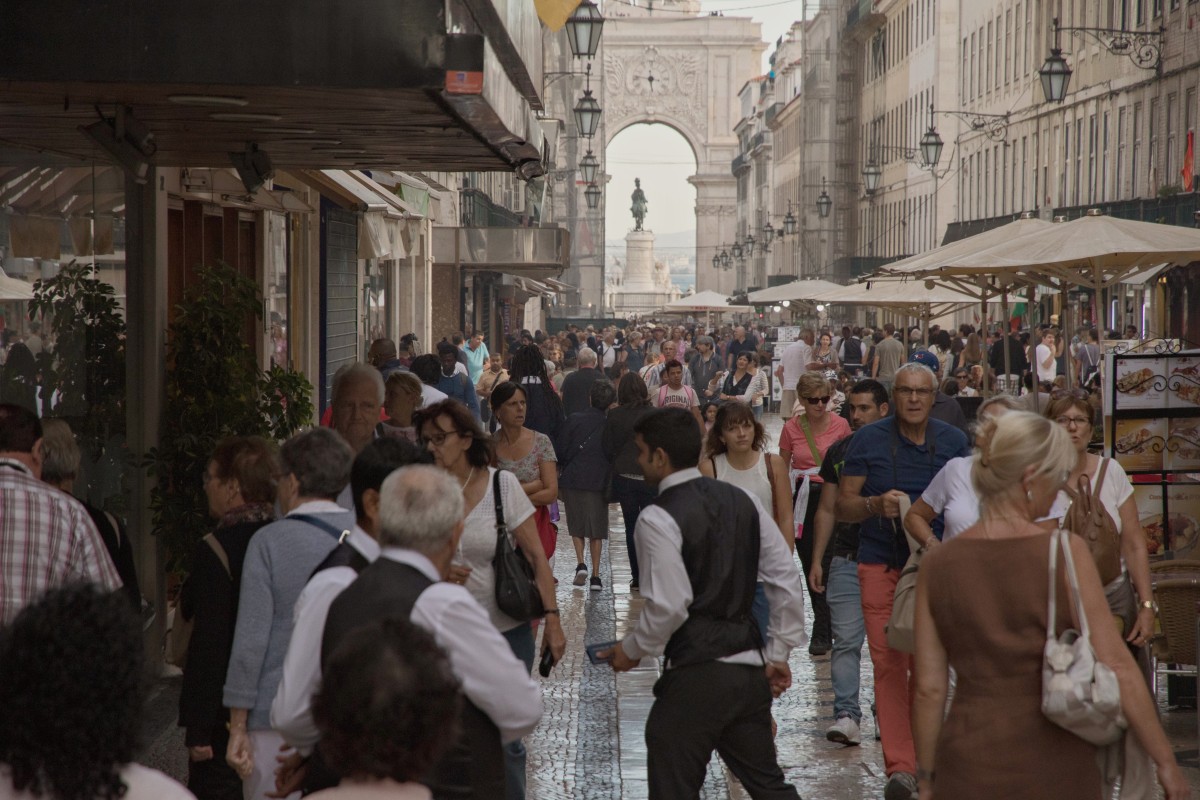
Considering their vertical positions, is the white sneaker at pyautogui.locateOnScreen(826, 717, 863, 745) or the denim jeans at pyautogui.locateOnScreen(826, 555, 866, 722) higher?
the denim jeans at pyautogui.locateOnScreen(826, 555, 866, 722)

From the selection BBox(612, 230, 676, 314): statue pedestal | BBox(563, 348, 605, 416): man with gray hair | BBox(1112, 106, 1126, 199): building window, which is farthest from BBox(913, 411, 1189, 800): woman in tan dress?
BBox(612, 230, 676, 314): statue pedestal

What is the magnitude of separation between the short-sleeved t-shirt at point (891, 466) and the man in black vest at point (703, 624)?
2003 mm

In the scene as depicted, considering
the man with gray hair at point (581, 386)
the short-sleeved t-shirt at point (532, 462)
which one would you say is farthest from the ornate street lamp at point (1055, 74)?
the short-sleeved t-shirt at point (532, 462)

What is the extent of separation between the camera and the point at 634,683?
9.38 meters

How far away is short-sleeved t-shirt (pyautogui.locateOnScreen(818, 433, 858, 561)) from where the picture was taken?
26.2ft

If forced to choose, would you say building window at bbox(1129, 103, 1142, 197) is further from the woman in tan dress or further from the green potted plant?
the woman in tan dress

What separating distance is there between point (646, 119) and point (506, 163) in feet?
356

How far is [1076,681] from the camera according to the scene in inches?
155

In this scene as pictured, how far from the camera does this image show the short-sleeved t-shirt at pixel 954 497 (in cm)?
621

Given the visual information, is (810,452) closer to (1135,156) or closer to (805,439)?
(805,439)

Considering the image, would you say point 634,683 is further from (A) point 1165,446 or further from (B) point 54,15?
(B) point 54,15

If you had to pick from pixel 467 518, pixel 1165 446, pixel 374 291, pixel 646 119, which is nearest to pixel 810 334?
pixel 374 291

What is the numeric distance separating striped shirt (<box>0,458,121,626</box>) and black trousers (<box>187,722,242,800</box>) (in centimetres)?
66

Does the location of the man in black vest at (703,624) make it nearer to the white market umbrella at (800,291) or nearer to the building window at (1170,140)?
the building window at (1170,140)
